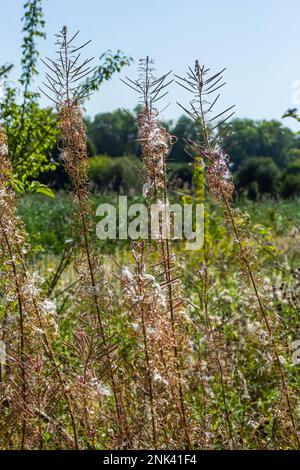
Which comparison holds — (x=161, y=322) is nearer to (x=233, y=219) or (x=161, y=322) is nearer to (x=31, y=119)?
(x=233, y=219)

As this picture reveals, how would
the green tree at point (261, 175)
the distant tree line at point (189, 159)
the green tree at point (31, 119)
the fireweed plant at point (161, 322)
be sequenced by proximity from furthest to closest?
the green tree at point (261, 175) → the distant tree line at point (189, 159) → the green tree at point (31, 119) → the fireweed plant at point (161, 322)

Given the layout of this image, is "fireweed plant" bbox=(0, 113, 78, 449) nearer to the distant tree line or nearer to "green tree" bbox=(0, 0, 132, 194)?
"green tree" bbox=(0, 0, 132, 194)

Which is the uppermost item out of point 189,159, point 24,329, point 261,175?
point 24,329

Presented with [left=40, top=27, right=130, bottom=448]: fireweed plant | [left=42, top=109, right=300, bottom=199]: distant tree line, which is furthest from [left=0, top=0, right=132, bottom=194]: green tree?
[left=42, top=109, right=300, bottom=199]: distant tree line

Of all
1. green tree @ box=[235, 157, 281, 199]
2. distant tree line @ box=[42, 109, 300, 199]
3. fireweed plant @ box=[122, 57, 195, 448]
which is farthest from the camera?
green tree @ box=[235, 157, 281, 199]

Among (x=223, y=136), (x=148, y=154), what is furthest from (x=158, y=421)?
(x=223, y=136)

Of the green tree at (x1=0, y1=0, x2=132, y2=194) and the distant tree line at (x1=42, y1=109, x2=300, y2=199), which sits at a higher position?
the green tree at (x1=0, y1=0, x2=132, y2=194)

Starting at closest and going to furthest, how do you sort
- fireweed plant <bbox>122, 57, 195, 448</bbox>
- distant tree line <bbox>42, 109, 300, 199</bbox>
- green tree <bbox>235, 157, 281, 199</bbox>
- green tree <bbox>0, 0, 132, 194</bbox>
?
fireweed plant <bbox>122, 57, 195, 448</bbox>
green tree <bbox>0, 0, 132, 194</bbox>
distant tree line <bbox>42, 109, 300, 199</bbox>
green tree <bbox>235, 157, 281, 199</bbox>

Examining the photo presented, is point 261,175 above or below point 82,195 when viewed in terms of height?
below

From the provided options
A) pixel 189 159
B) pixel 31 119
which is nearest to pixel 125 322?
pixel 31 119

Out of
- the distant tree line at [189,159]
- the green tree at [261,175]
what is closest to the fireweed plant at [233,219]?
the distant tree line at [189,159]

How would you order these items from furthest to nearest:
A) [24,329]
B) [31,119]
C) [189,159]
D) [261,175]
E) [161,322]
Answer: [261,175] → [189,159] → [31,119] → [24,329] → [161,322]

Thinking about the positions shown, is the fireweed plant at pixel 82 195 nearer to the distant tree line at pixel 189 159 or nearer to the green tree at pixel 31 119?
the green tree at pixel 31 119
